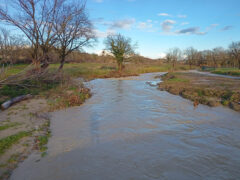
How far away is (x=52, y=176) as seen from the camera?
12.2 feet

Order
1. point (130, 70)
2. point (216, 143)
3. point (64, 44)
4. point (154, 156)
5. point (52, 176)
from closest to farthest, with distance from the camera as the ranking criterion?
point (52, 176) → point (154, 156) → point (216, 143) → point (64, 44) → point (130, 70)

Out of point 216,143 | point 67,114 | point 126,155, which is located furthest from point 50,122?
point 216,143

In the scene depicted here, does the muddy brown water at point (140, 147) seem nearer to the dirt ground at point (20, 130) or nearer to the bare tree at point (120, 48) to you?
the dirt ground at point (20, 130)

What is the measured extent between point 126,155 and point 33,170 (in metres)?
2.55

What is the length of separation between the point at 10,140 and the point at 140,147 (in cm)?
430

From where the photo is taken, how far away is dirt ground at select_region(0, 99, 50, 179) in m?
4.17

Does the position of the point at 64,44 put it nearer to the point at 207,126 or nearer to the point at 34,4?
the point at 34,4

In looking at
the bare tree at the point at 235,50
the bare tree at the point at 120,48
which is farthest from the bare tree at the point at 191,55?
the bare tree at the point at 120,48

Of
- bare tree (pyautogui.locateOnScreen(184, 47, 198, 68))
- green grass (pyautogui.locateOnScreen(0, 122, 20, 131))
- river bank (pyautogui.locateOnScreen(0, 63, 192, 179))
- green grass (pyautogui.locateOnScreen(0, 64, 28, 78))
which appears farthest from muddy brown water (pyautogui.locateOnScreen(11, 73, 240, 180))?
bare tree (pyautogui.locateOnScreen(184, 47, 198, 68))

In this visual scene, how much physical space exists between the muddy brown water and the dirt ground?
0.33 m

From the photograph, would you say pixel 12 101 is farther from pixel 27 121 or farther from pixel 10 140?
pixel 10 140

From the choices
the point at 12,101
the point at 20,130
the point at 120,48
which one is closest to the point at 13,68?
the point at 12,101

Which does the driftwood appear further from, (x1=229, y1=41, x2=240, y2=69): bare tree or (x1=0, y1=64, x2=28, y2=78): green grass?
(x1=229, y1=41, x2=240, y2=69): bare tree

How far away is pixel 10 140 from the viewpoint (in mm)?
4926
